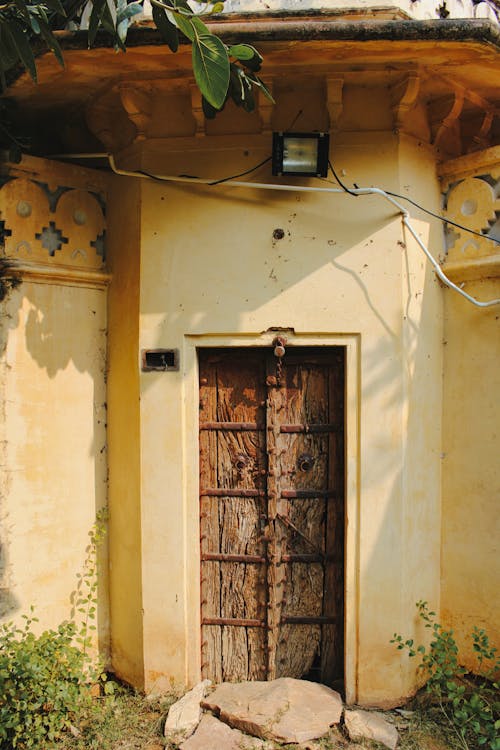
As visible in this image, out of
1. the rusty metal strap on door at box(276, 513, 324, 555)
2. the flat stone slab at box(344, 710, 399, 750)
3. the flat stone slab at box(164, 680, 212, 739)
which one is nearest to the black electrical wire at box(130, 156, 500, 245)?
the rusty metal strap on door at box(276, 513, 324, 555)

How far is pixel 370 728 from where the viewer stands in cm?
369

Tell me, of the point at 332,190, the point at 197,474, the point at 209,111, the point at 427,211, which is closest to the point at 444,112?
the point at 427,211

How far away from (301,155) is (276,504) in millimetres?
2363

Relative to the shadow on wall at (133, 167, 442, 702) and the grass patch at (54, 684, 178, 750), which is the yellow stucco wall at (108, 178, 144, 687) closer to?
the grass patch at (54, 684, 178, 750)

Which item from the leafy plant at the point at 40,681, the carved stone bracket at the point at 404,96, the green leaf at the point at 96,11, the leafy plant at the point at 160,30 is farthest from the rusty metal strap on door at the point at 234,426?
the green leaf at the point at 96,11

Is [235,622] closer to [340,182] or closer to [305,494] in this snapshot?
[305,494]

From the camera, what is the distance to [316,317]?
3947 millimetres

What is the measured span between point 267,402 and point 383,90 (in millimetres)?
2219

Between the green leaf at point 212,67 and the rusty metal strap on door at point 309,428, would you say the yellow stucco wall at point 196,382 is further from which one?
the green leaf at point 212,67

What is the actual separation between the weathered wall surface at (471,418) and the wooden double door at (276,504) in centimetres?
81

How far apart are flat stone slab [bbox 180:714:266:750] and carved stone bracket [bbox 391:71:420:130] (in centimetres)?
402

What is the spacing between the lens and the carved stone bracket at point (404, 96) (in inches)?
147

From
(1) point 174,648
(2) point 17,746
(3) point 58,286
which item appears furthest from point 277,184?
(2) point 17,746

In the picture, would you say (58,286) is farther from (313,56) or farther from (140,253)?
(313,56)
